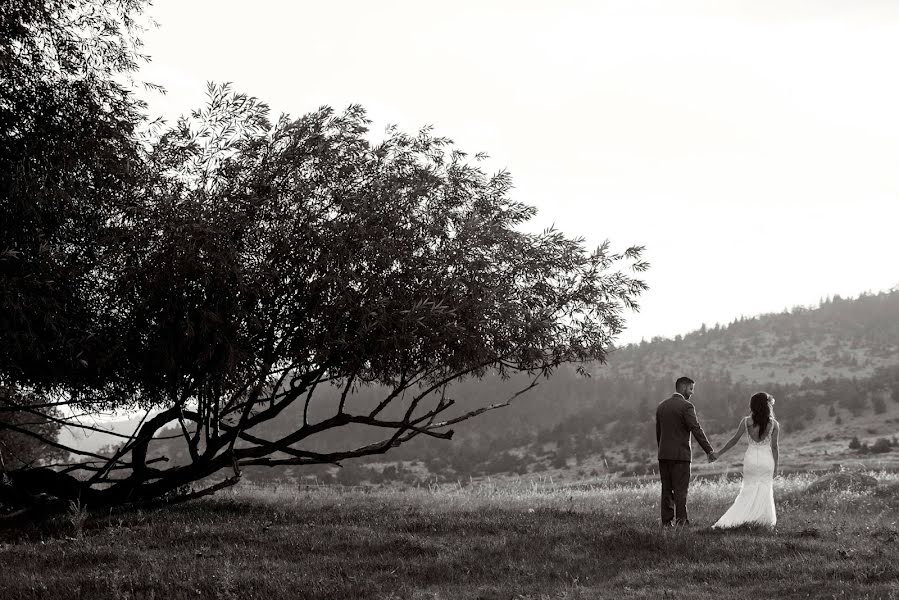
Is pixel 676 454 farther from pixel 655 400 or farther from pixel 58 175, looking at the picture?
pixel 655 400

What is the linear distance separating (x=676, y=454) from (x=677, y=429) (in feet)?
1.29

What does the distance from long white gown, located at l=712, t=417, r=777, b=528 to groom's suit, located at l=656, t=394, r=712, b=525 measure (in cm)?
70

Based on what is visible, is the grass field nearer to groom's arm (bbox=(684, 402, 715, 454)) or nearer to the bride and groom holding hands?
the bride and groom holding hands

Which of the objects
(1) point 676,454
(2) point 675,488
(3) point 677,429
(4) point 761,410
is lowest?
(2) point 675,488

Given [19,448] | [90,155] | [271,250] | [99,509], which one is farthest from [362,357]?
[19,448]

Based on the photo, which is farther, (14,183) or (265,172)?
(265,172)

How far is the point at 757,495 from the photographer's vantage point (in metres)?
13.4

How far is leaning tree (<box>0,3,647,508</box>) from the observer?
1286 cm

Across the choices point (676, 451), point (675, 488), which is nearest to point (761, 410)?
point (676, 451)

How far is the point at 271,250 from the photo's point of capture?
1358 centimetres

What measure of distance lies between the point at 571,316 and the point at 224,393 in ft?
20.6

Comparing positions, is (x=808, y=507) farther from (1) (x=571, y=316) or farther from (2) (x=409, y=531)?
(2) (x=409, y=531)

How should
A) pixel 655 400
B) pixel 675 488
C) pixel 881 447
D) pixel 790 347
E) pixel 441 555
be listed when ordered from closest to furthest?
pixel 441 555, pixel 675 488, pixel 881 447, pixel 655 400, pixel 790 347

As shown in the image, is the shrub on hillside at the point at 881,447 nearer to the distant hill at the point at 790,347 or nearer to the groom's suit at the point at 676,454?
the distant hill at the point at 790,347
